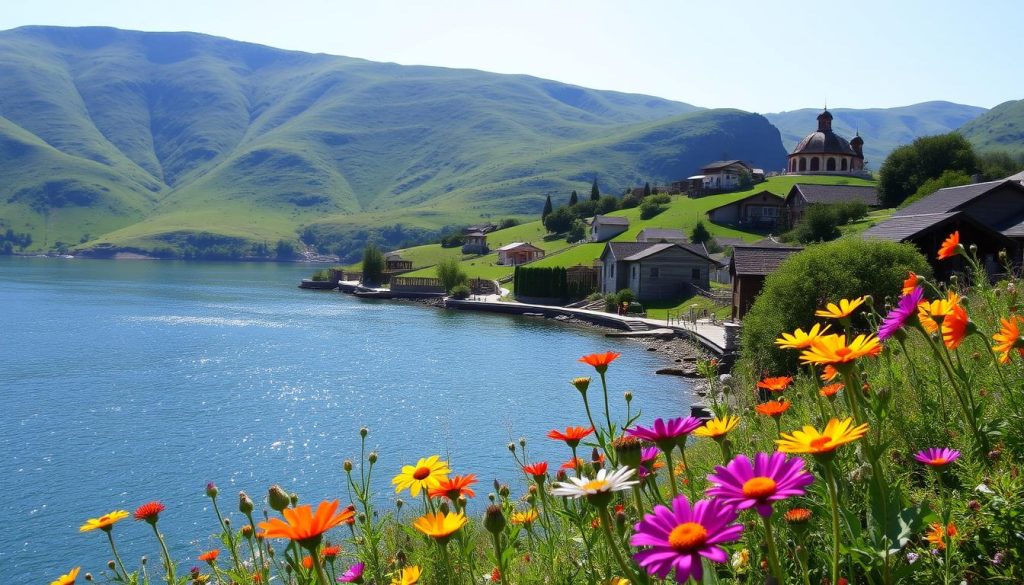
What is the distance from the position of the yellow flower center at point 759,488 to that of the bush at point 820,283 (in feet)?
77.7

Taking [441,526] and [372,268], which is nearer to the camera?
[441,526]

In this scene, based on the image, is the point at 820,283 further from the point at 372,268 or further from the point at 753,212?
the point at 372,268

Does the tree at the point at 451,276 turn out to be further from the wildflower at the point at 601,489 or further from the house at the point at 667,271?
the wildflower at the point at 601,489

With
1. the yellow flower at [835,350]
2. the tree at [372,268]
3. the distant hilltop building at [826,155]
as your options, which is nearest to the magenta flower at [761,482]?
the yellow flower at [835,350]

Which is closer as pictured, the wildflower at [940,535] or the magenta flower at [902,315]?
the wildflower at [940,535]

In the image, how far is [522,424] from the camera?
28.7 meters

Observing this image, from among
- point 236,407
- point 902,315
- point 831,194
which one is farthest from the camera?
point 831,194

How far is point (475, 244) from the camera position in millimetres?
128750

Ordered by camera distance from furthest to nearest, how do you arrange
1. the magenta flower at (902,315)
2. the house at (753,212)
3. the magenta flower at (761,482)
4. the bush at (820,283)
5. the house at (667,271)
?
the house at (753,212) < the house at (667,271) < the bush at (820,283) < the magenta flower at (902,315) < the magenta flower at (761,482)

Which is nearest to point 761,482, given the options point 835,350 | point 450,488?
point 835,350

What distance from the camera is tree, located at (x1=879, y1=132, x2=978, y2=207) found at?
257 feet

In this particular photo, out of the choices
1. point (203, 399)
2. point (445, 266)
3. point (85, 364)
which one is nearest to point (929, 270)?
point (203, 399)

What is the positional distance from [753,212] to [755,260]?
50.5m

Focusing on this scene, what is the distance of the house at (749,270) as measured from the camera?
1882 inches
